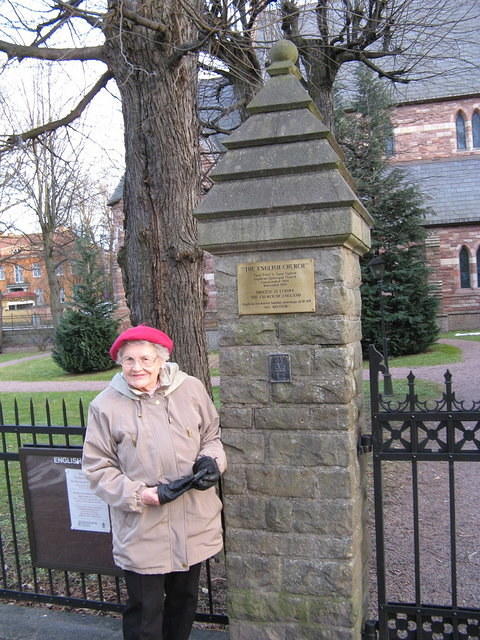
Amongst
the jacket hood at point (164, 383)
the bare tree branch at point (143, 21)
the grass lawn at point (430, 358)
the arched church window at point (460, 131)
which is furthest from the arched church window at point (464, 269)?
the jacket hood at point (164, 383)

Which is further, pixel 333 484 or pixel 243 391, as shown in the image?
pixel 243 391

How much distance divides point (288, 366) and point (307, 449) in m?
0.44

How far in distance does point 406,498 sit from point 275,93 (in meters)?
4.66

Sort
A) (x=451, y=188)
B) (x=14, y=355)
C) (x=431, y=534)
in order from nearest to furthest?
(x=431, y=534), (x=451, y=188), (x=14, y=355)

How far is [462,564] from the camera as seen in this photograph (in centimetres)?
436

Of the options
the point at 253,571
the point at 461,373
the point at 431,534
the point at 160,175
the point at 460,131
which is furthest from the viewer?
the point at 460,131

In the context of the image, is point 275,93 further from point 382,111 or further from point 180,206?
point 382,111

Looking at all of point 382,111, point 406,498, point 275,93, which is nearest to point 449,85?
point 382,111

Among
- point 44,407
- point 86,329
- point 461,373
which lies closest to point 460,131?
point 461,373

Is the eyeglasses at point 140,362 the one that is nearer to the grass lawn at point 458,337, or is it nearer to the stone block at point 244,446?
the stone block at point 244,446

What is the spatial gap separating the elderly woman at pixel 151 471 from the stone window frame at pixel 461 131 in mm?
26039

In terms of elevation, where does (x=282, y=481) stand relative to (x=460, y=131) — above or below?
below

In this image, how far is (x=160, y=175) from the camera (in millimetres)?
4320

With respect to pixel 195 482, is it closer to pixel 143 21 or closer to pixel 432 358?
pixel 143 21
